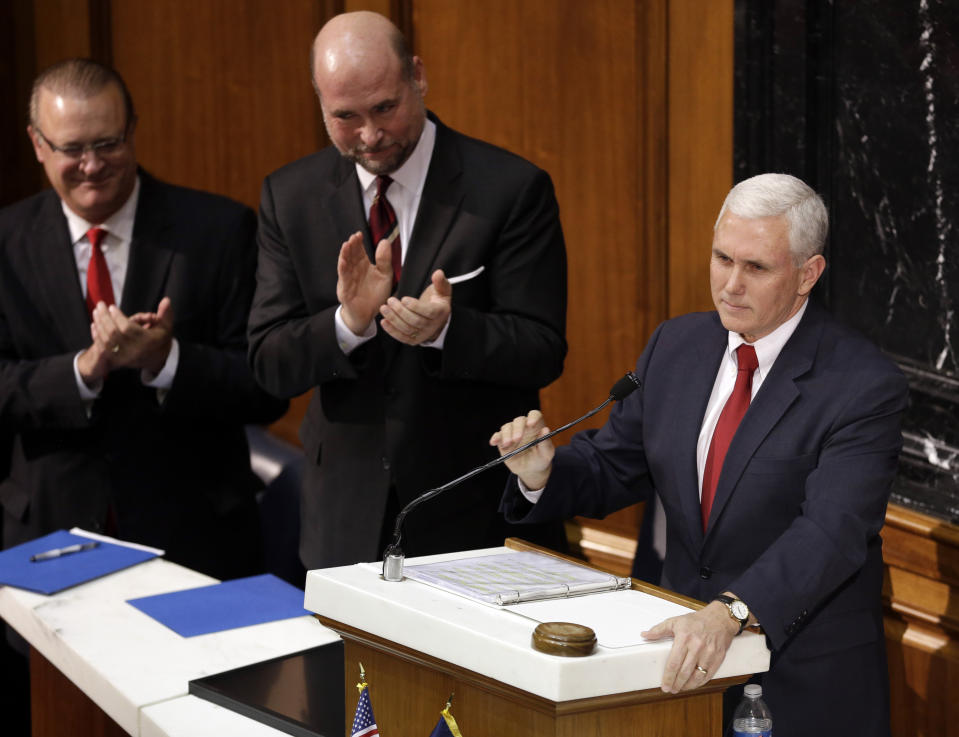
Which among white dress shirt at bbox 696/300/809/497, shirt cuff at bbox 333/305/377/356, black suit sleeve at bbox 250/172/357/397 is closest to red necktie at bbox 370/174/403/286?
black suit sleeve at bbox 250/172/357/397

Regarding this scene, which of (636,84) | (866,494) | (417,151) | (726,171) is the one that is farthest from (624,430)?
(636,84)

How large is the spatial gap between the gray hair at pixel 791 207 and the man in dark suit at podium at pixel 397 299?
0.59 m

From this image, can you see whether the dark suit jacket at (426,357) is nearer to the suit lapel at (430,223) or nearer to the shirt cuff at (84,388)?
the suit lapel at (430,223)

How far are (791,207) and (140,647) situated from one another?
1288 millimetres

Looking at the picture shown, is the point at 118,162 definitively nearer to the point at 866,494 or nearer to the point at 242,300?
the point at 242,300

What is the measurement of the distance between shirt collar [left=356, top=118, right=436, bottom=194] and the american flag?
1.27 m

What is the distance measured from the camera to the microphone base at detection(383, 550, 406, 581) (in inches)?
67.0

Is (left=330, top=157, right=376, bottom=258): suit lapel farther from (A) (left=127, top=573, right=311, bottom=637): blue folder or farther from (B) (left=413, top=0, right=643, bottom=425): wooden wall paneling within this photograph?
(B) (left=413, top=0, right=643, bottom=425): wooden wall paneling

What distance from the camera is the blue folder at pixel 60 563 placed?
2.59 meters

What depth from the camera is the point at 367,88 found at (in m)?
2.44

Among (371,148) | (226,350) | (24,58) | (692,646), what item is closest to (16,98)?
(24,58)

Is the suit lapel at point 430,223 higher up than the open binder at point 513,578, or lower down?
higher up

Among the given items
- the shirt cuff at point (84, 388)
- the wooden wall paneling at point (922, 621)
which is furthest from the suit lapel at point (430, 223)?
the wooden wall paneling at point (922, 621)

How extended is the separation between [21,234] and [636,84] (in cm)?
152
